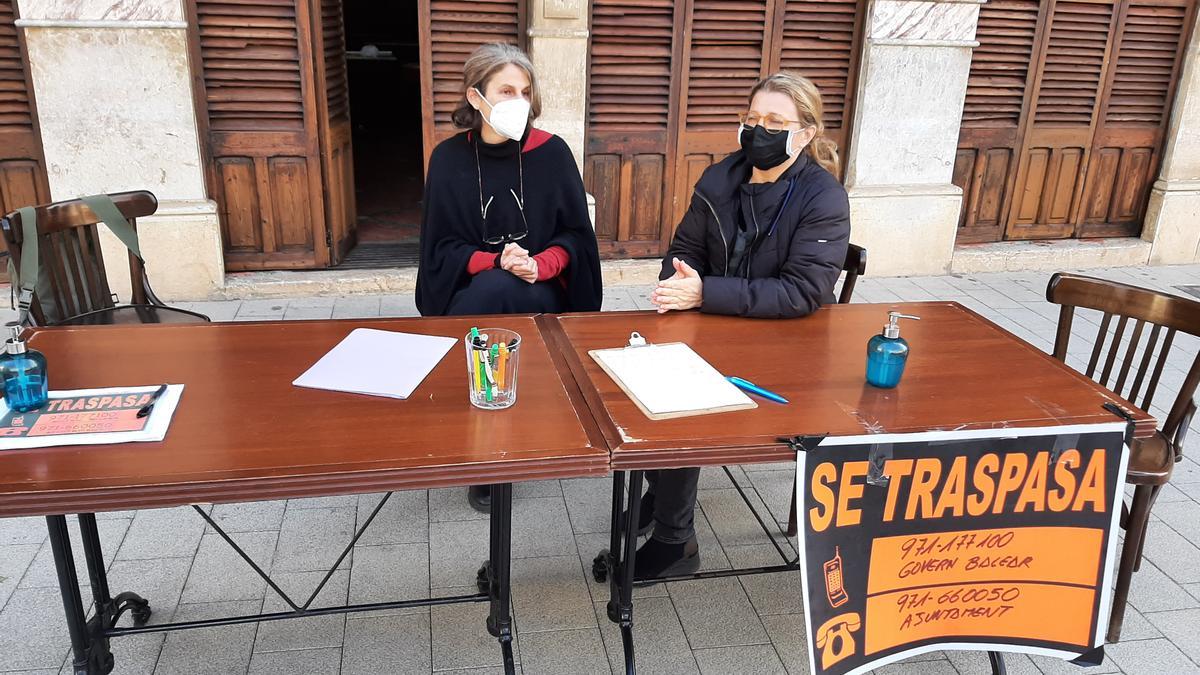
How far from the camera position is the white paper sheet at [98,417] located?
5.39ft

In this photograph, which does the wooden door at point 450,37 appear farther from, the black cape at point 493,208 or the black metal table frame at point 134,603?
the black metal table frame at point 134,603

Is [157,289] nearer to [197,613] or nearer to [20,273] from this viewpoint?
[20,273]

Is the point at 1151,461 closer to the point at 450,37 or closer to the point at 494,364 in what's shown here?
the point at 494,364

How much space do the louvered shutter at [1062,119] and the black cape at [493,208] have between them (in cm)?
375

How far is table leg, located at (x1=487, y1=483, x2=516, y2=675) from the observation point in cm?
212

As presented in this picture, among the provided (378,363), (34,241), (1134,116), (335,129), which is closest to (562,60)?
(335,129)

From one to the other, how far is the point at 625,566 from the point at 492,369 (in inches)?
26.9

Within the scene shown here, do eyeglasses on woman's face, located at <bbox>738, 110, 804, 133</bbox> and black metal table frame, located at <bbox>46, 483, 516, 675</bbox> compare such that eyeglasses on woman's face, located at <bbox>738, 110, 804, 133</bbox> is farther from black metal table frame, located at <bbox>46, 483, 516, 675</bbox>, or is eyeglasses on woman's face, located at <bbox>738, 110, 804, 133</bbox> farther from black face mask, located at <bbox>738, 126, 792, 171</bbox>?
black metal table frame, located at <bbox>46, 483, 516, 675</bbox>

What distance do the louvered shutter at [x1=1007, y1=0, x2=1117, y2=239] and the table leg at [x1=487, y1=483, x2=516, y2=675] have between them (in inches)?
185

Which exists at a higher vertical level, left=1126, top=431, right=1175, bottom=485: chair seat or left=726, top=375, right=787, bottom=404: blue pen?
left=726, top=375, right=787, bottom=404: blue pen

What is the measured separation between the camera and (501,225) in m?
3.07

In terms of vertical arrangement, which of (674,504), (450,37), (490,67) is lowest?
(674,504)

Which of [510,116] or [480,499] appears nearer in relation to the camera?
[510,116]

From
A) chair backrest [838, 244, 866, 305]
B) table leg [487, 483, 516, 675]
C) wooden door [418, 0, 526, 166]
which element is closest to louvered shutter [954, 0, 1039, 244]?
wooden door [418, 0, 526, 166]
